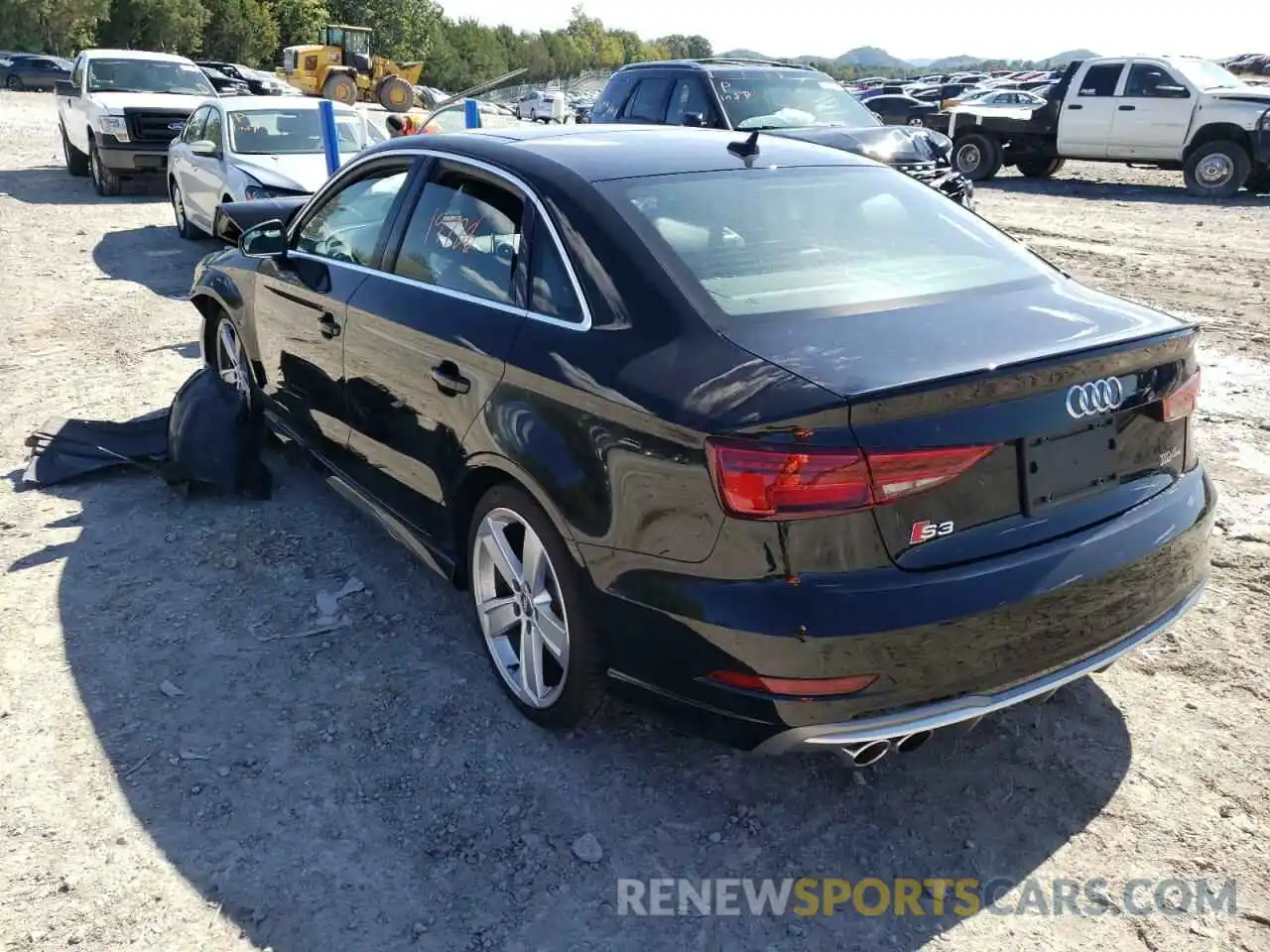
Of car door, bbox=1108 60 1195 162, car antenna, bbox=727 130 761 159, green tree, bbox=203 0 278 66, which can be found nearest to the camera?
car antenna, bbox=727 130 761 159

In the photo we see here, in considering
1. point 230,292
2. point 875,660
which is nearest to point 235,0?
point 230,292

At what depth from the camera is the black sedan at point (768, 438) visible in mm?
2432

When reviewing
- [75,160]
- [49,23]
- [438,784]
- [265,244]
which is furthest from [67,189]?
[49,23]

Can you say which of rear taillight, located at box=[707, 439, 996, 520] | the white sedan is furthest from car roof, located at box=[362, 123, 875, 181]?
the white sedan

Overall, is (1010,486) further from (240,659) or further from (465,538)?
(240,659)

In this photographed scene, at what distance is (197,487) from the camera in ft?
16.7

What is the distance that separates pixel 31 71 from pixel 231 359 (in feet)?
160

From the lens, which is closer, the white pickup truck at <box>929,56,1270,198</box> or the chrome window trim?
the chrome window trim

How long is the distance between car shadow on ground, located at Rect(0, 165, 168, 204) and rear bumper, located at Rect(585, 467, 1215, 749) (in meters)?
15.1

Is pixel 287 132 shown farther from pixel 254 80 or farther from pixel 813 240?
pixel 254 80

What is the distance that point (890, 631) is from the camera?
242cm

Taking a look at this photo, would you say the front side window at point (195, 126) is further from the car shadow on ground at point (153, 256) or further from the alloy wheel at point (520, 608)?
the alloy wheel at point (520, 608)

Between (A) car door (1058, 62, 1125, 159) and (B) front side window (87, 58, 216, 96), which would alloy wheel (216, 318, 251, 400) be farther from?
(A) car door (1058, 62, 1125, 159)

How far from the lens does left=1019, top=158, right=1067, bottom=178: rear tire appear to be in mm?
19172
